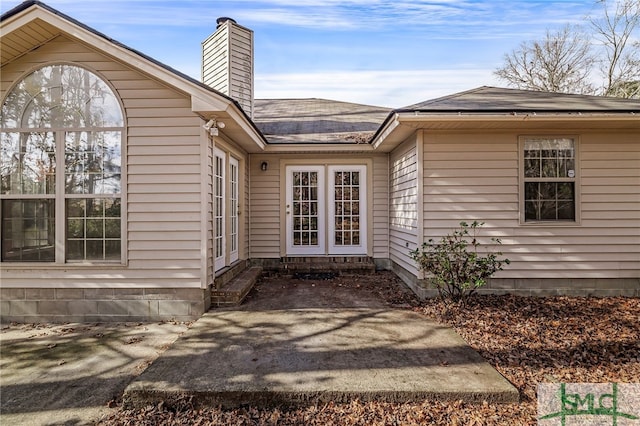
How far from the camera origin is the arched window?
175 inches

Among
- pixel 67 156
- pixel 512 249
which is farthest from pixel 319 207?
pixel 67 156

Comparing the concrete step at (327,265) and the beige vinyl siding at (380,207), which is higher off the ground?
the beige vinyl siding at (380,207)

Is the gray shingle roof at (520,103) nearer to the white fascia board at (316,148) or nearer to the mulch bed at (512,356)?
the white fascia board at (316,148)

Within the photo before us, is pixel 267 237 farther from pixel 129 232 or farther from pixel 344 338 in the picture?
pixel 344 338

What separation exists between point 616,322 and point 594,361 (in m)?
1.49

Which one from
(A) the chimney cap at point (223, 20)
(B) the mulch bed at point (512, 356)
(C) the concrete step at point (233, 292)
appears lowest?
(B) the mulch bed at point (512, 356)

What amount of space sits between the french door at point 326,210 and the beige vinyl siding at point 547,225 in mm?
2323

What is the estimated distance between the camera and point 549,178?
204 inches

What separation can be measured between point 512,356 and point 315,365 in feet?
6.09

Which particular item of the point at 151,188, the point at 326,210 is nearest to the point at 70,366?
the point at 151,188

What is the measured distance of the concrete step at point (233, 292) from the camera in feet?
15.6

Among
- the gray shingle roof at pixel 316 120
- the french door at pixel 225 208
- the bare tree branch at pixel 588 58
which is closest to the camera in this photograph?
the french door at pixel 225 208

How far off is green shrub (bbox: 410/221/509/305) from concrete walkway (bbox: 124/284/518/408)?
80 centimetres

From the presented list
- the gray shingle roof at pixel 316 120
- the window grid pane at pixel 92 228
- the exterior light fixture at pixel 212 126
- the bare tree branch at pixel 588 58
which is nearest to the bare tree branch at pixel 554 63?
the bare tree branch at pixel 588 58
